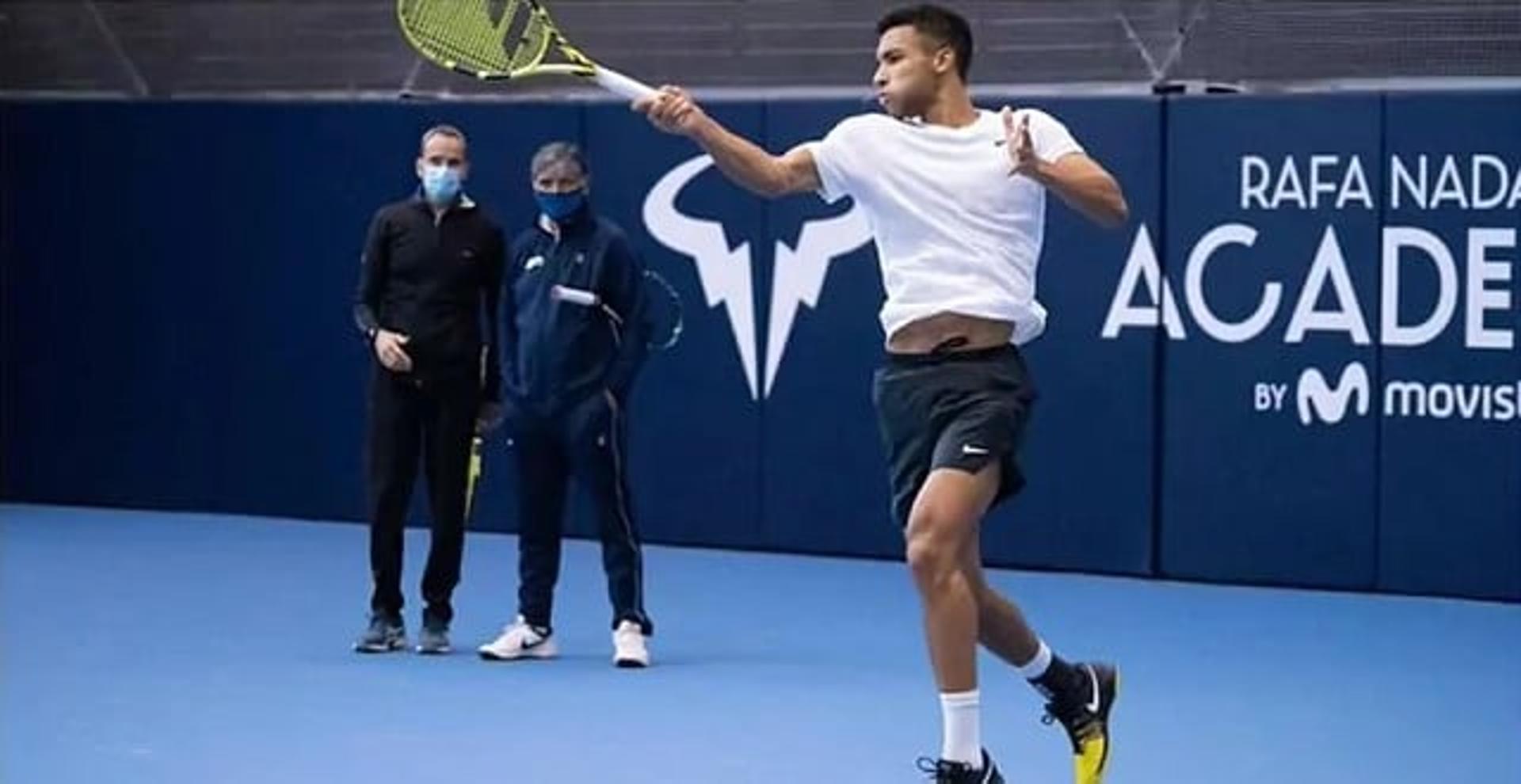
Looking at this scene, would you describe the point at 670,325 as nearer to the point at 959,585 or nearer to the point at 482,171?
the point at 482,171

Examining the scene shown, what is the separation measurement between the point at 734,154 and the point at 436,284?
11.5 ft

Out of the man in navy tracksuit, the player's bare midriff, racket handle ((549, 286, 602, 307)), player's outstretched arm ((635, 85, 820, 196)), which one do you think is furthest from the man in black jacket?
the player's bare midriff

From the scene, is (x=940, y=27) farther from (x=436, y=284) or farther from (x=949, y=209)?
(x=436, y=284)

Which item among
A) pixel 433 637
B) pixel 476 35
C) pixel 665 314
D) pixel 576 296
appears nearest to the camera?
pixel 476 35

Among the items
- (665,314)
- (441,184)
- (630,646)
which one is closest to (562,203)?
(441,184)

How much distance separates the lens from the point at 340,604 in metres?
13.2

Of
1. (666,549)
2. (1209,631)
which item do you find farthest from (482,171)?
(1209,631)

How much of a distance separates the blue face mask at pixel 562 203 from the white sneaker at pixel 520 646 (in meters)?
1.46

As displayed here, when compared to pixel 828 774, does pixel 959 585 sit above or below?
above

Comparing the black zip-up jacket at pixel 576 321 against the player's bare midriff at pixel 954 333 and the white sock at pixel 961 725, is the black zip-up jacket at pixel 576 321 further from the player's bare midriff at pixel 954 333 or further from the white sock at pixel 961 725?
the white sock at pixel 961 725

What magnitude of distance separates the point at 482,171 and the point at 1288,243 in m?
4.16

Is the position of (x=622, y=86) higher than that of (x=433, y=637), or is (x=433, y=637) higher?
(x=622, y=86)

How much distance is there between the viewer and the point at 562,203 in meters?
11.4

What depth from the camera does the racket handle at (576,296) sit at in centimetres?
1138
